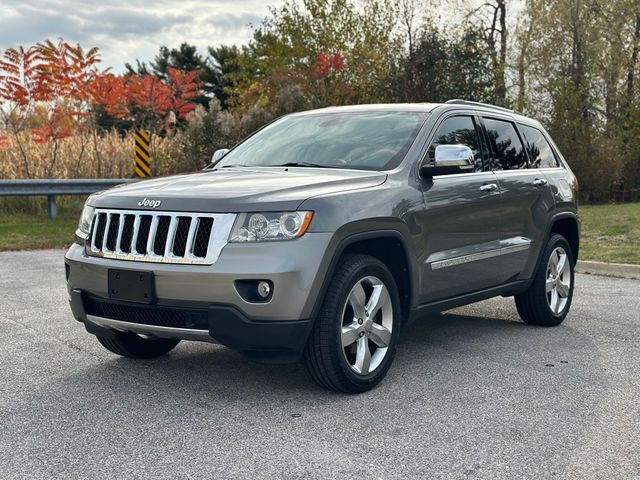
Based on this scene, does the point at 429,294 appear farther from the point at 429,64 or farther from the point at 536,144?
the point at 429,64

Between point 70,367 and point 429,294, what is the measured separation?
7.85 feet

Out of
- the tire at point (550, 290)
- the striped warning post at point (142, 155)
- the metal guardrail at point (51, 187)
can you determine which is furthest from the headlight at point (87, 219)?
the striped warning post at point (142, 155)

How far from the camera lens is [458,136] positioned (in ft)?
19.7

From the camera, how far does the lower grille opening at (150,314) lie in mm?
4422

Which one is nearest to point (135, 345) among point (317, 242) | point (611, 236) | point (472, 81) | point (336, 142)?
point (317, 242)

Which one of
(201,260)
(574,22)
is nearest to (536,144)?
(201,260)

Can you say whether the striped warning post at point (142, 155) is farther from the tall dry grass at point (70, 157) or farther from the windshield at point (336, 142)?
the windshield at point (336, 142)

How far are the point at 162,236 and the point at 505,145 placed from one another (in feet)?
10.7

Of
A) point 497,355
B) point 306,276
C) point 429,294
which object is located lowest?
point 497,355

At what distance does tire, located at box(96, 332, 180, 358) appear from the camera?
5344mm

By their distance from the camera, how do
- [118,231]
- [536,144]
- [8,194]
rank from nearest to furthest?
[118,231], [536,144], [8,194]

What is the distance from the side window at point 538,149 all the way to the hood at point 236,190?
93.0 inches

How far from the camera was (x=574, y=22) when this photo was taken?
28656mm

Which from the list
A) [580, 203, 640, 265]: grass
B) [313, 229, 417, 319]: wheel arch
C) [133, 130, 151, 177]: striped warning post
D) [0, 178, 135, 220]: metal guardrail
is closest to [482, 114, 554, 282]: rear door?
[313, 229, 417, 319]: wheel arch
